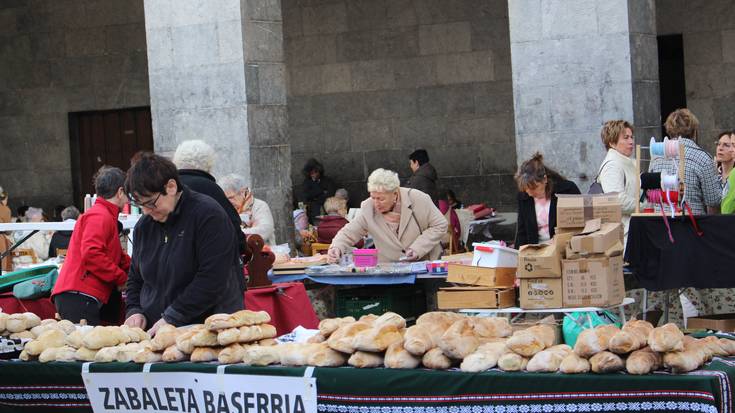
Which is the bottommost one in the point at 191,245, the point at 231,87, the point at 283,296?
the point at 283,296

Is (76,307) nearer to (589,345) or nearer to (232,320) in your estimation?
(232,320)

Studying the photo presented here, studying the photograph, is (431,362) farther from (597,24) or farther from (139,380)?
(597,24)

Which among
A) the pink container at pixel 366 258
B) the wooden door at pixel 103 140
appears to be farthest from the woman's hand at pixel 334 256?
the wooden door at pixel 103 140

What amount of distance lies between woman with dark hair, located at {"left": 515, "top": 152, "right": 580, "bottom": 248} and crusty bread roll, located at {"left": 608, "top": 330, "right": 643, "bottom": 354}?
4061 mm

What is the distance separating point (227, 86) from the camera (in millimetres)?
11703

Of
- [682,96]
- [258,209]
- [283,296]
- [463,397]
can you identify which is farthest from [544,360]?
[682,96]

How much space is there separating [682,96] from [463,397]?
36.4ft

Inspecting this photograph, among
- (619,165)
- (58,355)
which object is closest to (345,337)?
(58,355)

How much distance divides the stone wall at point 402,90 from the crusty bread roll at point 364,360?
1069 cm

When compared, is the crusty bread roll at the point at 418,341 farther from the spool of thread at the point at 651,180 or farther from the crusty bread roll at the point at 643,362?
the spool of thread at the point at 651,180

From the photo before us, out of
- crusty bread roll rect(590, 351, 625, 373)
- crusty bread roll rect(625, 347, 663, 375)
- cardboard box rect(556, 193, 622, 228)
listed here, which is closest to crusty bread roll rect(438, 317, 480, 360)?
crusty bread roll rect(590, 351, 625, 373)

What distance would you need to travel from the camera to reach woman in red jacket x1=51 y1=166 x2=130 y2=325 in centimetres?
774

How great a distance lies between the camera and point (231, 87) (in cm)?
1168

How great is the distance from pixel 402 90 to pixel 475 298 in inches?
362
